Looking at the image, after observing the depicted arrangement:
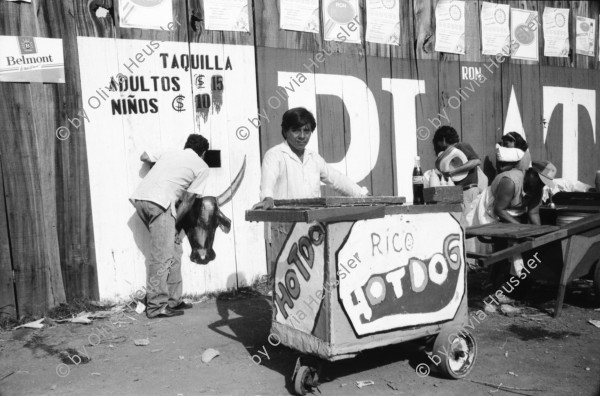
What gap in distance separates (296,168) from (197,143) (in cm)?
146

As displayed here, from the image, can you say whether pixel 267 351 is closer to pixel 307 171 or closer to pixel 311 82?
pixel 307 171

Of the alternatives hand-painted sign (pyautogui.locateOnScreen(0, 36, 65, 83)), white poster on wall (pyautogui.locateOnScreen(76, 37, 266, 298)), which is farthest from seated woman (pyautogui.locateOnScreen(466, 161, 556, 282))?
hand-painted sign (pyautogui.locateOnScreen(0, 36, 65, 83))

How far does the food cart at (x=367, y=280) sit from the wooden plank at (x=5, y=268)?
8.42 ft

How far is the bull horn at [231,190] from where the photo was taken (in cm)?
602

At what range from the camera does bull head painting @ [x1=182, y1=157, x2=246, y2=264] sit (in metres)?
5.88

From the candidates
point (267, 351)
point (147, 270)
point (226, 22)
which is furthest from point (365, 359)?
point (226, 22)

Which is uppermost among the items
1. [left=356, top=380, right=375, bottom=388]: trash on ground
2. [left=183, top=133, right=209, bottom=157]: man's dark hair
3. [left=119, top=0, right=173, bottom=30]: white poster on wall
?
[left=119, top=0, right=173, bottom=30]: white poster on wall

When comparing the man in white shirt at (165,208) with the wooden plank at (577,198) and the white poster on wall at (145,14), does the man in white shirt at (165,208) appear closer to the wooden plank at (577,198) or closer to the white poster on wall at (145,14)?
the white poster on wall at (145,14)

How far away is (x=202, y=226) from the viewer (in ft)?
19.4

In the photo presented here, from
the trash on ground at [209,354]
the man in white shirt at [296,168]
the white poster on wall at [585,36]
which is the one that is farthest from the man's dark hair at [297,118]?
the white poster on wall at [585,36]

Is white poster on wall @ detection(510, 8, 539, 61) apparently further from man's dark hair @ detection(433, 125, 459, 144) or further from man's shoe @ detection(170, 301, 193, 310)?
man's shoe @ detection(170, 301, 193, 310)

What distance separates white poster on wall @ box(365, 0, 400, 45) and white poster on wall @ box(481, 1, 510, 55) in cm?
155

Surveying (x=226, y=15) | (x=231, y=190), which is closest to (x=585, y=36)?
(x=226, y=15)

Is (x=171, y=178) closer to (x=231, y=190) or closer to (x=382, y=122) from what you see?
(x=231, y=190)
